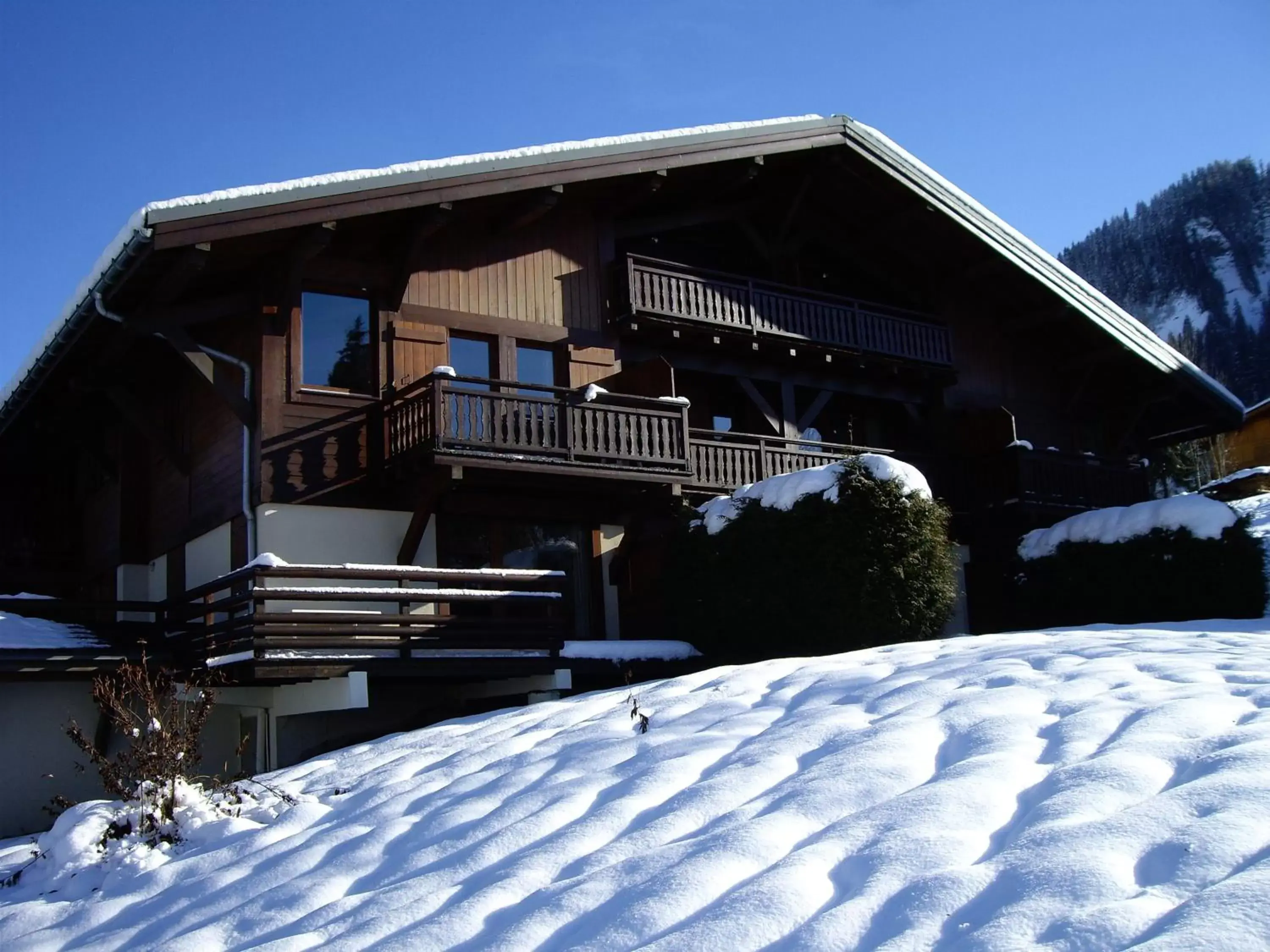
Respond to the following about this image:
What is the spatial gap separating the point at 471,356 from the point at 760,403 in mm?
4865

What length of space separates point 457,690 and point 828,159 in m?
10.8

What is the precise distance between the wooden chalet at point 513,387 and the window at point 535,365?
0.05 metres

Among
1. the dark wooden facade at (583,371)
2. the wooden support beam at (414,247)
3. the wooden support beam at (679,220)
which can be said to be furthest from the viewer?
the wooden support beam at (679,220)

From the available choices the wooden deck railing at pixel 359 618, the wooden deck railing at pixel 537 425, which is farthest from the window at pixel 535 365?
the wooden deck railing at pixel 359 618

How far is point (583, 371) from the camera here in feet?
60.5

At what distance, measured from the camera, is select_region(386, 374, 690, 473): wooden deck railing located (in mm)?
15375

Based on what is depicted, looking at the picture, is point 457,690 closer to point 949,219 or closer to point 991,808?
point 991,808

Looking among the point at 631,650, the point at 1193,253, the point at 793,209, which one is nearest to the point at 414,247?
the point at 631,650

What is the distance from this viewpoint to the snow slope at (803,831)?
4.80 m

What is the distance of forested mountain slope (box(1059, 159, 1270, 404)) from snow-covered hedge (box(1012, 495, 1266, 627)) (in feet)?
309

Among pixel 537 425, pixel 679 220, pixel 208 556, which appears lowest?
pixel 208 556

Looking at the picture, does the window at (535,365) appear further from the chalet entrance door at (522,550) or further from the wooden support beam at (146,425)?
the wooden support beam at (146,425)

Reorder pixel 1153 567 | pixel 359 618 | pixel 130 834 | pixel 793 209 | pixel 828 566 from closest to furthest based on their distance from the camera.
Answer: pixel 130 834 < pixel 359 618 < pixel 828 566 < pixel 1153 567 < pixel 793 209

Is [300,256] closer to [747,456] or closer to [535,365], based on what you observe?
[535,365]
